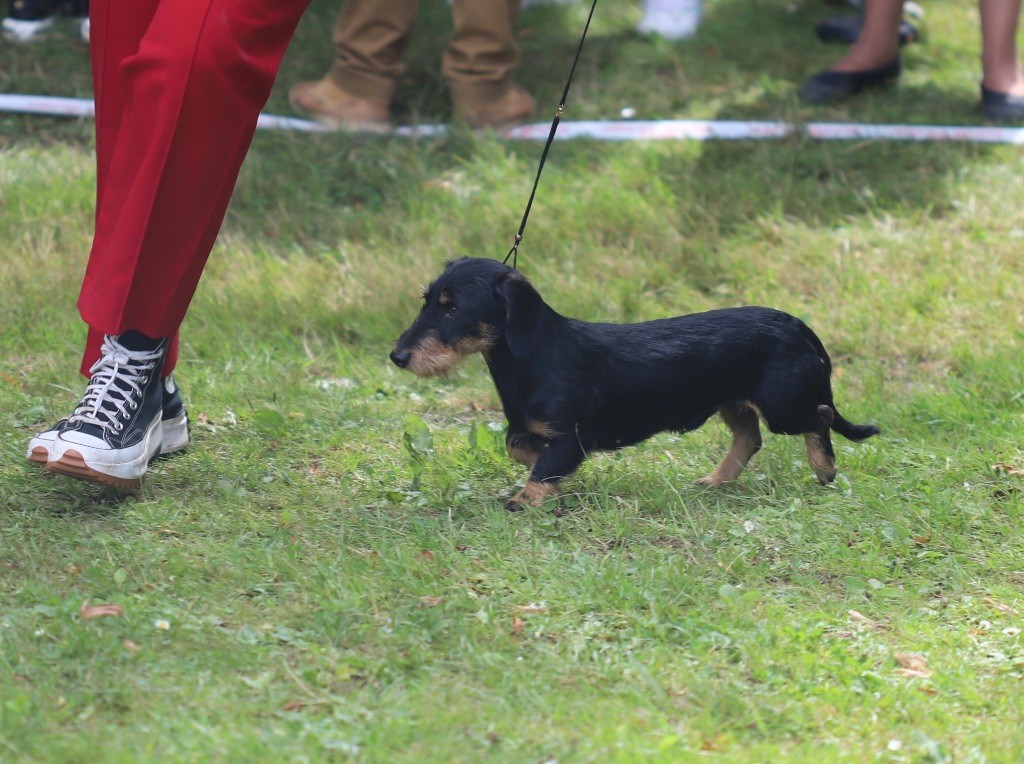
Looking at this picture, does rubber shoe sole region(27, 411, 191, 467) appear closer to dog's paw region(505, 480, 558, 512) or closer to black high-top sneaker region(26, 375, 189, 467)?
black high-top sneaker region(26, 375, 189, 467)

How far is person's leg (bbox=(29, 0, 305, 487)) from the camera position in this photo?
305 centimetres

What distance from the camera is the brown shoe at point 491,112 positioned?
21.6ft

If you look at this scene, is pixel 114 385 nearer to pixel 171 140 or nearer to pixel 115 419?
pixel 115 419

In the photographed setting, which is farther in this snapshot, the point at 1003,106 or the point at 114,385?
the point at 1003,106

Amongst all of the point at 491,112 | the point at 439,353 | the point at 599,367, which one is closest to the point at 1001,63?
the point at 491,112

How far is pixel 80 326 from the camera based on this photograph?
4.66m

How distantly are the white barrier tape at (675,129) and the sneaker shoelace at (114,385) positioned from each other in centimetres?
328

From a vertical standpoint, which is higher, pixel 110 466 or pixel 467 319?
pixel 467 319

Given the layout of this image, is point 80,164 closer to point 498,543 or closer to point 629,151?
point 629,151

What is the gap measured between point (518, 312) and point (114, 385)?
1.11 meters

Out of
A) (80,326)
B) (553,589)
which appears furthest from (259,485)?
(80,326)

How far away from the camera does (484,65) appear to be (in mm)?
6543

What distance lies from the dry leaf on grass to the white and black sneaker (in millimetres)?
2010

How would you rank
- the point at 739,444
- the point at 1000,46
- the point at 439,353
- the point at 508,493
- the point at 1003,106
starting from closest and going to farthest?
the point at 439,353 < the point at 508,493 < the point at 739,444 < the point at 1000,46 < the point at 1003,106
